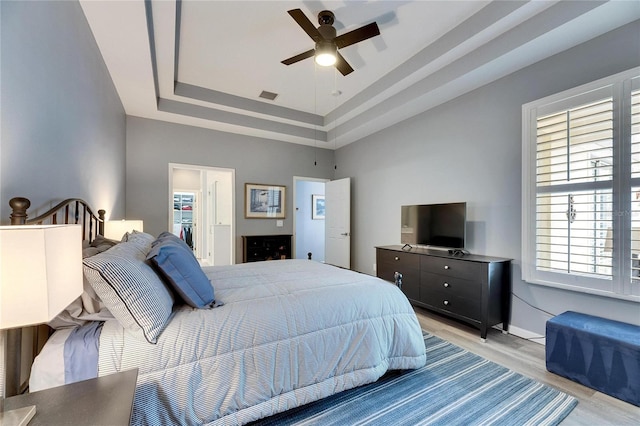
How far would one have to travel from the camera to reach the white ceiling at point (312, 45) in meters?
2.26

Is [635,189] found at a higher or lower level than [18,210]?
higher

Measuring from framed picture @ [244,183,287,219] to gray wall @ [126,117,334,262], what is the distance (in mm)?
83

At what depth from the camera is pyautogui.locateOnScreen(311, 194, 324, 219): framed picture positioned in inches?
278

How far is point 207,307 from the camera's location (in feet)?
5.26

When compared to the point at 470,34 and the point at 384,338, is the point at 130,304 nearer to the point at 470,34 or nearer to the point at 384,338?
the point at 384,338

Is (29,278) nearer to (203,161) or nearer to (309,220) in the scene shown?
(203,161)

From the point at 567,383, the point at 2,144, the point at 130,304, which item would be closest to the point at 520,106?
the point at 567,383

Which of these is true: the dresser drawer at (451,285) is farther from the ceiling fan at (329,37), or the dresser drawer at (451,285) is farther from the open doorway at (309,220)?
the open doorway at (309,220)

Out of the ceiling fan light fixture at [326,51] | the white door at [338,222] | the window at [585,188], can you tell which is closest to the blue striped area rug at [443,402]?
the window at [585,188]

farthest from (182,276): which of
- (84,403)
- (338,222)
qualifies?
(338,222)

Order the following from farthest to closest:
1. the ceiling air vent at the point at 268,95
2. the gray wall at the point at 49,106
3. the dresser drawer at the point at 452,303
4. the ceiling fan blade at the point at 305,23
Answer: the ceiling air vent at the point at 268,95, the dresser drawer at the point at 452,303, the ceiling fan blade at the point at 305,23, the gray wall at the point at 49,106

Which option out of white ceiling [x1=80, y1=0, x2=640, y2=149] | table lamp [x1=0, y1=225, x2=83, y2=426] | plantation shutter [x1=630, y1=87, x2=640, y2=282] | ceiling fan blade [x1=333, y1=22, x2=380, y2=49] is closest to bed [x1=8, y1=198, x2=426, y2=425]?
table lamp [x1=0, y1=225, x2=83, y2=426]

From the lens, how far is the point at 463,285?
2.94 m

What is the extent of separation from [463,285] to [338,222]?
291cm
